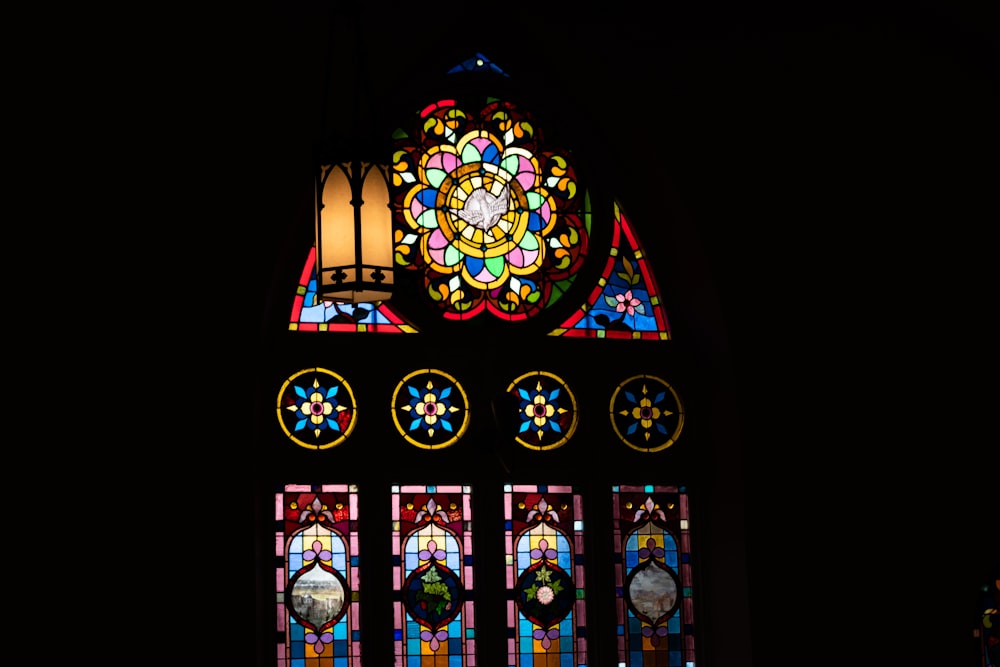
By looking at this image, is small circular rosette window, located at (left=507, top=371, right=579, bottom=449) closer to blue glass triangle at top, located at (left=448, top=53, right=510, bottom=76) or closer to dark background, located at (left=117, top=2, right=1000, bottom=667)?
dark background, located at (left=117, top=2, right=1000, bottom=667)

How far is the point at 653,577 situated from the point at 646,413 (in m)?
0.67

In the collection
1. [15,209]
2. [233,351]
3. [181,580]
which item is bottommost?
[181,580]

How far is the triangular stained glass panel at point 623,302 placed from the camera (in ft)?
22.0

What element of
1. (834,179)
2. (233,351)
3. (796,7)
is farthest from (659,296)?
(233,351)

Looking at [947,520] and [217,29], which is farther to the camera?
[947,520]

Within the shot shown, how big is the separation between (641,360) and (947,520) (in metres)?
1.37

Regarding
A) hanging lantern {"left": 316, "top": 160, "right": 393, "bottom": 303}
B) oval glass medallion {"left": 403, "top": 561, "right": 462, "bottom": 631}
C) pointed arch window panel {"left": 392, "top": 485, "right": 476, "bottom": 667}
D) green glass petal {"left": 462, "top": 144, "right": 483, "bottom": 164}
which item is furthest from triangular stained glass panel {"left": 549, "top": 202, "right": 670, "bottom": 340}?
hanging lantern {"left": 316, "top": 160, "right": 393, "bottom": 303}

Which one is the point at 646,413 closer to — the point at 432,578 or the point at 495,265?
the point at 495,265

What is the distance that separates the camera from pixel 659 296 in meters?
6.83

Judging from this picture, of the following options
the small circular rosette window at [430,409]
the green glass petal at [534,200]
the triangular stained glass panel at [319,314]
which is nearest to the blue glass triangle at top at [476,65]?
the green glass petal at [534,200]

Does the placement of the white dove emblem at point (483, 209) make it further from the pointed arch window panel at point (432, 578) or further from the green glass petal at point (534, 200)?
the pointed arch window panel at point (432, 578)

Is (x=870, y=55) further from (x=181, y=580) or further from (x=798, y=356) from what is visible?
(x=181, y=580)

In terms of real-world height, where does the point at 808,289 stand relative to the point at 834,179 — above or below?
below

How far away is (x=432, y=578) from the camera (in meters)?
6.33
